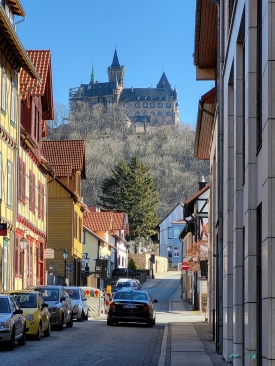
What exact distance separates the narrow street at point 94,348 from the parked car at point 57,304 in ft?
1.25

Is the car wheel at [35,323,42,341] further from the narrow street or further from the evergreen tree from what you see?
the evergreen tree

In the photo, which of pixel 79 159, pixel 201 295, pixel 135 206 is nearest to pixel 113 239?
pixel 135 206

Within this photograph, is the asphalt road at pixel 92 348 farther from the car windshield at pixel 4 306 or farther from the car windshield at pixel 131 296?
the car windshield at pixel 131 296

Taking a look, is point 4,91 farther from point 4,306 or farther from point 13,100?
point 4,306

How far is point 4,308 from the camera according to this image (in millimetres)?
21703

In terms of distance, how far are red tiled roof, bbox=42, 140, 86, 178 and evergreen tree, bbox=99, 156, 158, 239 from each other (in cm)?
6060

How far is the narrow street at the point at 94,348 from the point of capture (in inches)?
755

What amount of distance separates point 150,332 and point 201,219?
78.5ft

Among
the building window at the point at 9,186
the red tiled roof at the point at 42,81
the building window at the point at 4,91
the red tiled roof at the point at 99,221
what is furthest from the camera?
Answer: the red tiled roof at the point at 99,221

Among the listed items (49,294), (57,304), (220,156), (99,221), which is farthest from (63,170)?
(99,221)

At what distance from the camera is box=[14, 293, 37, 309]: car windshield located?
25547 mm

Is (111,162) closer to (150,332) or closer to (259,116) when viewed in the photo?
(150,332)

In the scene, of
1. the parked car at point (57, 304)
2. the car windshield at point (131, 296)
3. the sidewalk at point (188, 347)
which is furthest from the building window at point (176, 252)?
the parked car at point (57, 304)

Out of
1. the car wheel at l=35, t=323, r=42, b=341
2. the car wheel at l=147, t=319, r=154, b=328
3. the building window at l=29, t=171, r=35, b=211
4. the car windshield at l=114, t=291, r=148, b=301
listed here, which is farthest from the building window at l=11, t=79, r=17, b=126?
the car wheel at l=35, t=323, r=42, b=341
